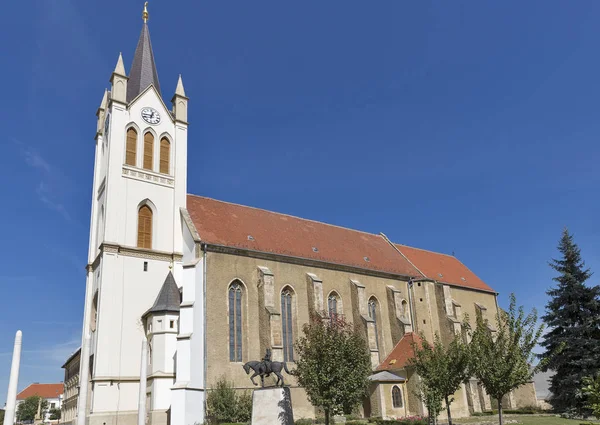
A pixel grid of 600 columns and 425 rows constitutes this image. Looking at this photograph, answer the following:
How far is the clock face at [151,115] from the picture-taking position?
115 feet

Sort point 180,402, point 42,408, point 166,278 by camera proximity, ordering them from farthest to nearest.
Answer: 1. point 42,408
2. point 166,278
3. point 180,402

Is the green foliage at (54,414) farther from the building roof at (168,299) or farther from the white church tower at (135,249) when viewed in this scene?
the building roof at (168,299)

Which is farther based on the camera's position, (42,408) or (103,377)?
(42,408)

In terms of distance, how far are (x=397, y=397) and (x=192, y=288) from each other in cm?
1450

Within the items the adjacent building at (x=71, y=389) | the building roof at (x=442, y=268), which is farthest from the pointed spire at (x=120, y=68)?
the building roof at (x=442, y=268)

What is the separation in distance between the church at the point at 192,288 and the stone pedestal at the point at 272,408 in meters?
8.77

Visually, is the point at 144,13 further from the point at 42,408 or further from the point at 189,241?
the point at 42,408

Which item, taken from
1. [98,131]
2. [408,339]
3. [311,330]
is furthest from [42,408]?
[311,330]

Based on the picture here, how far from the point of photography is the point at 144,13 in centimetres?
3991

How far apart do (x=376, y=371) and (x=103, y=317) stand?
57.5 ft

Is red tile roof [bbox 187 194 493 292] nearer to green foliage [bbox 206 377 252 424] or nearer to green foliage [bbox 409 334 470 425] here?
green foliage [bbox 206 377 252 424]

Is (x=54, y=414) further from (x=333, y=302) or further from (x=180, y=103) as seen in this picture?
(x=333, y=302)

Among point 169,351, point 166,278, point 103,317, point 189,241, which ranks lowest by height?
point 169,351

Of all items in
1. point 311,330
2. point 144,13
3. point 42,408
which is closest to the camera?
point 311,330
